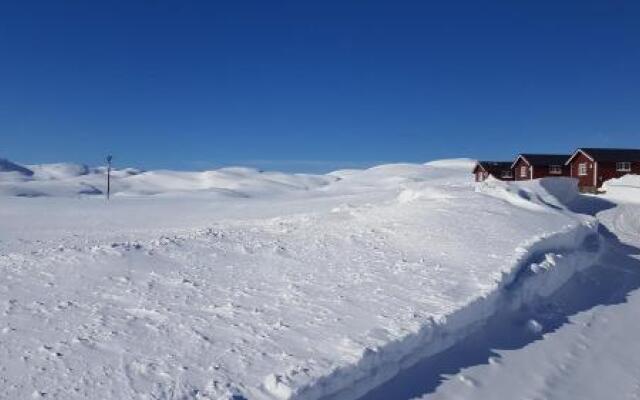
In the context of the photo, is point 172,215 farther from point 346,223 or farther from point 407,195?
point 346,223

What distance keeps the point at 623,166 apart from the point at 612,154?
1.57 meters

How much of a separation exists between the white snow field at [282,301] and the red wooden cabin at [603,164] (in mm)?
32290

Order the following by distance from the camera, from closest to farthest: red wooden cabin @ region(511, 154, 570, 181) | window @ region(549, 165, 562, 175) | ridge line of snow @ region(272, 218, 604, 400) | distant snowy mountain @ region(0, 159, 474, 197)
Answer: ridge line of snow @ region(272, 218, 604, 400) → red wooden cabin @ region(511, 154, 570, 181) → window @ region(549, 165, 562, 175) → distant snowy mountain @ region(0, 159, 474, 197)

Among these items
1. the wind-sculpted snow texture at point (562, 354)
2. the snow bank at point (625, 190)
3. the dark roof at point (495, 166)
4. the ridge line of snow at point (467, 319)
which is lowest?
the wind-sculpted snow texture at point (562, 354)

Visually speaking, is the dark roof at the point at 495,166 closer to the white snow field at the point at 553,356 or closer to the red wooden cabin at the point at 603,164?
the red wooden cabin at the point at 603,164

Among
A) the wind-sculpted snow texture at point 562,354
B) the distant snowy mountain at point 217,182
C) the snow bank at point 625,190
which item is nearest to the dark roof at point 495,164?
the snow bank at point 625,190

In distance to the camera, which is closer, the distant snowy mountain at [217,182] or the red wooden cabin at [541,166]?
the red wooden cabin at [541,166]

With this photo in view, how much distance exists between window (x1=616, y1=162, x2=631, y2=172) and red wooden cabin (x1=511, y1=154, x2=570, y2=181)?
5.44 m

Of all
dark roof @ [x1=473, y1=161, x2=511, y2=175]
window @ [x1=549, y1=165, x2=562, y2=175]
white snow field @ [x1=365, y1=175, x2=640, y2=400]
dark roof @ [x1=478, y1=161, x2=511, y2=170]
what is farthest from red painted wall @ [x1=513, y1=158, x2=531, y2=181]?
white snow field @ [x1=365, y1=175, x2=640, y2=400]

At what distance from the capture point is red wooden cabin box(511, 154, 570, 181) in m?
55.8

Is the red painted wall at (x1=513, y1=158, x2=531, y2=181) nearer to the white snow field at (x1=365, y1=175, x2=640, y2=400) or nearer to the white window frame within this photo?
the white window frame

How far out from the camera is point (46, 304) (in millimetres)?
9961

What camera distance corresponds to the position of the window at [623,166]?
51.2 meters

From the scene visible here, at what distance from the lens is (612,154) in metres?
52.3
